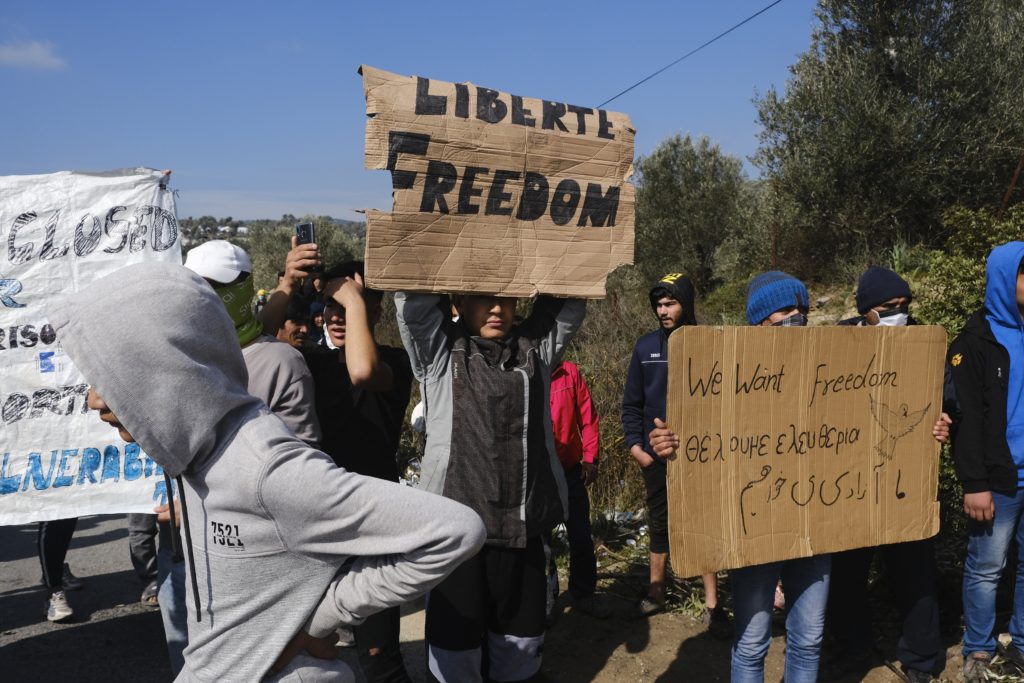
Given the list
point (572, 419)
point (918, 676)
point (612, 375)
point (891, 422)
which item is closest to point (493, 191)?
point (891, 422)

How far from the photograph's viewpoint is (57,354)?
424cm

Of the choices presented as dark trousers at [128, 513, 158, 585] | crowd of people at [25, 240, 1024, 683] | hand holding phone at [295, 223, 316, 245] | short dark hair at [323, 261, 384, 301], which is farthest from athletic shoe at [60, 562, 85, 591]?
hand holding phone at [295, 223, 316, 245]

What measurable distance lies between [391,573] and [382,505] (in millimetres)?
141

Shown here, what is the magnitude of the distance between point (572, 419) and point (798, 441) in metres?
1.75

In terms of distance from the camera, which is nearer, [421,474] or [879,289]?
[421,474]

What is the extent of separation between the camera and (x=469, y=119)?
2844 mm

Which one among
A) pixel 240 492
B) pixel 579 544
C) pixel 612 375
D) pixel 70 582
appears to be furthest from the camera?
pixel 612 375

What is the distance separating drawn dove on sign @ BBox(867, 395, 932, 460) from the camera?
3.32 metres

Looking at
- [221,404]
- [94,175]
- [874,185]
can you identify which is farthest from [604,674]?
[874,185]

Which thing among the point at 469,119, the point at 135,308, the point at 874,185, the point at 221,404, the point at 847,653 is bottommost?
the point at 847,653

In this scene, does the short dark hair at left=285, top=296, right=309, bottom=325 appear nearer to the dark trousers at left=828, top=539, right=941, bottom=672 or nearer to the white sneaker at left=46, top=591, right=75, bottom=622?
the white sneaker at left=46, top=591, right=75, bottom=622

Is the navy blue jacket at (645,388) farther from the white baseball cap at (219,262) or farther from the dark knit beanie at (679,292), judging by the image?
the white baseball cap at (219,262)

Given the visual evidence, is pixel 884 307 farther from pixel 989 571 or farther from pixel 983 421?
pixel 989 571

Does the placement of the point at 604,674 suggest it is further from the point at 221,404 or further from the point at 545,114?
the point at 221,404
